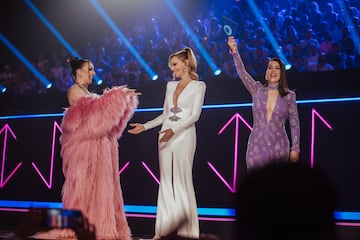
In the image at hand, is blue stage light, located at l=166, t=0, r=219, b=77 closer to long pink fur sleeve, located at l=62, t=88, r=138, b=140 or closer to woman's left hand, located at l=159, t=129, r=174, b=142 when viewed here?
woman's left hand, located at l=159, t=129, r=174, b=142

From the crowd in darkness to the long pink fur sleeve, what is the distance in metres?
1.57

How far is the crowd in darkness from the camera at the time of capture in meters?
5.59

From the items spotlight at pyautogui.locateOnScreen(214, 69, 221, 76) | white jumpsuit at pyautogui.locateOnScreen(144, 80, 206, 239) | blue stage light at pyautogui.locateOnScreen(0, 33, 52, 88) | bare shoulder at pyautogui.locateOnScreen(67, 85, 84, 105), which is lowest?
white jumpsuit at pyautogui.locateOnScreen(144, 80, 206, 239)

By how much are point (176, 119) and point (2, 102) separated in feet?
10.4

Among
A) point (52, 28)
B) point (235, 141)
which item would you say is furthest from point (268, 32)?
point (52, 28)

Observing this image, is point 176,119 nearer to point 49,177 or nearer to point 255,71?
point 255,71

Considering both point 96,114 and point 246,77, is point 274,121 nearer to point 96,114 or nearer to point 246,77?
point 246,77

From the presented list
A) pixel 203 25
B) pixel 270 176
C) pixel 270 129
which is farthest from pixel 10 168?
pixel 270 176

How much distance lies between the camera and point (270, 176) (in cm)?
91

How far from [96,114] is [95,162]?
0.36m

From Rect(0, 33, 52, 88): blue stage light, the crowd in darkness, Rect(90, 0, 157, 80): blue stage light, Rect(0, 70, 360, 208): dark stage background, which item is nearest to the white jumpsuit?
Rect(0, 70, 360, 208): dark stage background

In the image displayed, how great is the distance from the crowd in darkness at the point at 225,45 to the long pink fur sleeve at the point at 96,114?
157cm

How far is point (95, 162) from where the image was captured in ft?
13.6

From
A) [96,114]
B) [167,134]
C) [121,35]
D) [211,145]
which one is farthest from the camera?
[121,35]
